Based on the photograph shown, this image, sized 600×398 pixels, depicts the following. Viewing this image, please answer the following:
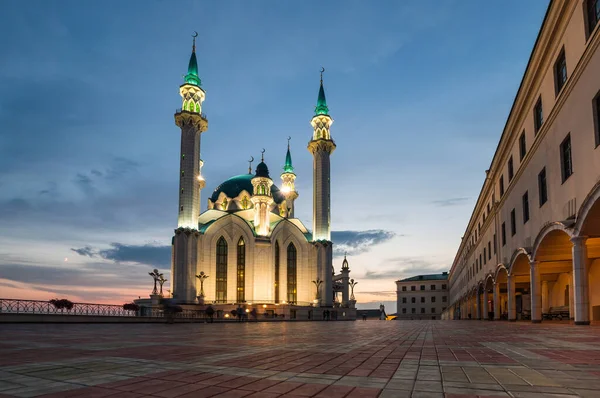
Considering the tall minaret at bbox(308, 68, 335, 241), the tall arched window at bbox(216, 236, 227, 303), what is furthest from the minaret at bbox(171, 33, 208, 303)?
the tall minaret at bbox(308, 68, 335, 241)

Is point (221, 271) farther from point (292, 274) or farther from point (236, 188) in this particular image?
point (236, 188)

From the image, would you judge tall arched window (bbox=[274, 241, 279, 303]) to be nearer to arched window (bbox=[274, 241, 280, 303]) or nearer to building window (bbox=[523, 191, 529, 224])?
arched window (bbox=[274, 241, 280, 303])

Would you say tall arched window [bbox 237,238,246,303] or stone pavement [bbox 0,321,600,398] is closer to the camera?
stone pavement [bbox 0,321,600,398]

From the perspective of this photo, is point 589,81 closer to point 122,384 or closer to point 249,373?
point 249,373

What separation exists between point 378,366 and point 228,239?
222ft

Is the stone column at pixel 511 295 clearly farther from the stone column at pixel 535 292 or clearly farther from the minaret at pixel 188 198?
the minaret at pixel 188 198

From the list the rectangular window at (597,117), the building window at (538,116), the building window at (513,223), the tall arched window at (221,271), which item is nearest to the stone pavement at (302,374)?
the rectangular window at (597,117)

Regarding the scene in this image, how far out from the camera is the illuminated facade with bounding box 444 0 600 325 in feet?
51.3

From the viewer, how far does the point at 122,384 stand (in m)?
4.63

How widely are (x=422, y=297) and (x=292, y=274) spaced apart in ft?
185

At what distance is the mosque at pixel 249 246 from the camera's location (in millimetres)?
65125

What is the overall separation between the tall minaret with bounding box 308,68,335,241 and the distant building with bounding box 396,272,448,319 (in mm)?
54779

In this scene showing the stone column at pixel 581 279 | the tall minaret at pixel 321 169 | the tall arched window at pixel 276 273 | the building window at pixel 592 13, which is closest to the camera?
the building window at pixel 592 13

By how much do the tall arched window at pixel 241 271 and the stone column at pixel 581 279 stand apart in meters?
58.3
